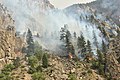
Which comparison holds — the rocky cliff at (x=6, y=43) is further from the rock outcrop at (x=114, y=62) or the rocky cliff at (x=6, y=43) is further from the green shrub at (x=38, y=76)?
the rock outcrop at (x=114, y=62)

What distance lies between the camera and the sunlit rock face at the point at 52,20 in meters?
130

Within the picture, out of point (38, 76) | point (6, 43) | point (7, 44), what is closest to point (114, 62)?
point (38, 76)

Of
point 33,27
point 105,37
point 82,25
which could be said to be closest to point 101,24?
point 82,25

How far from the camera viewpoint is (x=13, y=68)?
7212cm

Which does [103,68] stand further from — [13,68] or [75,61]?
[13,68]

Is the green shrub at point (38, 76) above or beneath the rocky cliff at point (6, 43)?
beneath

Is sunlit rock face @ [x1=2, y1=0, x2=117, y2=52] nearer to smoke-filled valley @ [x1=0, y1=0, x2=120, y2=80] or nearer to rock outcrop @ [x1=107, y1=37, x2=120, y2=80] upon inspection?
smoke-filled valley @ [x1=0, y1=0, x2=120, y2=80]

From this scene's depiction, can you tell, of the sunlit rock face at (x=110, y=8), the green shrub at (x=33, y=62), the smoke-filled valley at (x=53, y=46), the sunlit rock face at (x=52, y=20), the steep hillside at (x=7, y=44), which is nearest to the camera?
the green shrub at (x=33, y=62)

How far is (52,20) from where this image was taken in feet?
504

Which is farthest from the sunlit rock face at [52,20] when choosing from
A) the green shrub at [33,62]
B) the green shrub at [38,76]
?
the green shrub at [38,76]

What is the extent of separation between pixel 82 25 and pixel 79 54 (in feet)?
207

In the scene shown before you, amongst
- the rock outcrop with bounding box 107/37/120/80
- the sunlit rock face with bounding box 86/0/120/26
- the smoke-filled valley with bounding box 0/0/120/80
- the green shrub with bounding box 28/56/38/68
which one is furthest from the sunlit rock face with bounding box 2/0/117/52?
the green shrub with bounding box 28/56/38/68

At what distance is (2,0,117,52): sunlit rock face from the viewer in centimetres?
13012

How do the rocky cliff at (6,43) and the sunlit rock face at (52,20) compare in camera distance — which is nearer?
the rocky cliff at (6,43)
